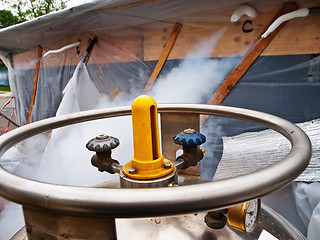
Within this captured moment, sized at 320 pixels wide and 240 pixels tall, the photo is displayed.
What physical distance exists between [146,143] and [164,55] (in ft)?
4.94

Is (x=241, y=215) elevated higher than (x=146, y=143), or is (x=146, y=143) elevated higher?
(x=146, y=143)

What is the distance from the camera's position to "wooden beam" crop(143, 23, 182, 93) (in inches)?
70.0

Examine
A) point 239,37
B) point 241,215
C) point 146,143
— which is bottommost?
point 241,215

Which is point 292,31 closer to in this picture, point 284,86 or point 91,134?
point 284,86

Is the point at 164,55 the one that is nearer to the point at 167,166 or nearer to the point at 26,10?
the point at 167,166

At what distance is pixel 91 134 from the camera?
193 cm

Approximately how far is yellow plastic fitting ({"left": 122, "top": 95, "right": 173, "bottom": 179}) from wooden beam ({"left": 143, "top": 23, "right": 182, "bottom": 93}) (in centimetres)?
146

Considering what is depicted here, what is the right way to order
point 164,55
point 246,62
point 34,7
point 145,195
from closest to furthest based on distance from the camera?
point 145,195 → point 246,62 → point 164,55 → point 34,7

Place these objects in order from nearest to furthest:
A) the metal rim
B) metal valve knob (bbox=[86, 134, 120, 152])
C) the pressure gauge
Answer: the metal rim
the pressure gauge
metal valve knob (bbox=[86, 134, 120, 152])

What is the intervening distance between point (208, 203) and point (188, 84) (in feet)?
5.20

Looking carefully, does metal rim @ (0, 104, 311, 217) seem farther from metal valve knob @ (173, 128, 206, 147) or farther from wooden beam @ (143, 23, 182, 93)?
wooden beam @ (143, 23, 182, 93)

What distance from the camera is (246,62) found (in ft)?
5.13

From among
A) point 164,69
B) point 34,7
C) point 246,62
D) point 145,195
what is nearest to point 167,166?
point 145,195

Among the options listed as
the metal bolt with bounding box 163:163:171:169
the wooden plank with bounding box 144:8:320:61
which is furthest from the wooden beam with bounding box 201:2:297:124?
the metal bolt with bounding box 163:163:171:169
